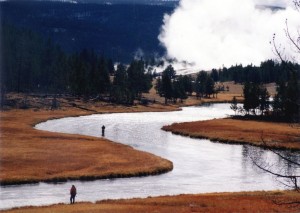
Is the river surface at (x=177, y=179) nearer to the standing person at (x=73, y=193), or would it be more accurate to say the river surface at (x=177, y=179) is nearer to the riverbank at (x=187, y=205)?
the standing person at (x=73, y=193)

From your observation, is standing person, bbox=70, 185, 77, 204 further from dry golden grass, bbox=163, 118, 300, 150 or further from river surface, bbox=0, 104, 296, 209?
dry golden grass, bbox=163, 118, 300, 150

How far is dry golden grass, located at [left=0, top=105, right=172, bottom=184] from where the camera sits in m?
52.9

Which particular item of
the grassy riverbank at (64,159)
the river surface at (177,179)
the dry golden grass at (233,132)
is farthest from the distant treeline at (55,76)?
the river surface at (177,179)

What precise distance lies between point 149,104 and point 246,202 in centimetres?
15301

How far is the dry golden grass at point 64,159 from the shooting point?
5291cm

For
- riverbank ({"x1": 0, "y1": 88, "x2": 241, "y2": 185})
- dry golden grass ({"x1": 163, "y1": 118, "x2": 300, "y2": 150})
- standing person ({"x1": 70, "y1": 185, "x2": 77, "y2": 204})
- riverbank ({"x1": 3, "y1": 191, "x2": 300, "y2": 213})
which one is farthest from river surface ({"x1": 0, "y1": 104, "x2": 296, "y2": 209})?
dry golden grass ({"x1": 163, "y1": 118, "x2": 300, "y2": 150})

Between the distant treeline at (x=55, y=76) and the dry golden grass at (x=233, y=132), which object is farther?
the distant treeline at (x=55, y=76)

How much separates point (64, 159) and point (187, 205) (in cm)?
2823

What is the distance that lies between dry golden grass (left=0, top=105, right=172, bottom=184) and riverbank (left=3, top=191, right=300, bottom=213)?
1357 cm

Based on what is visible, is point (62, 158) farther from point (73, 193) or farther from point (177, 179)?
point (73, 193)

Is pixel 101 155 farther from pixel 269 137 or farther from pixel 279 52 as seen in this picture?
pixel 279 52

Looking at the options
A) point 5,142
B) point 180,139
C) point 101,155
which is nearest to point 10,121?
point 5,142

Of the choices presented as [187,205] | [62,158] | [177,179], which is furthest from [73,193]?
[62,158]

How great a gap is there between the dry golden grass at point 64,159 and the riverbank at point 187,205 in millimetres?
13573
